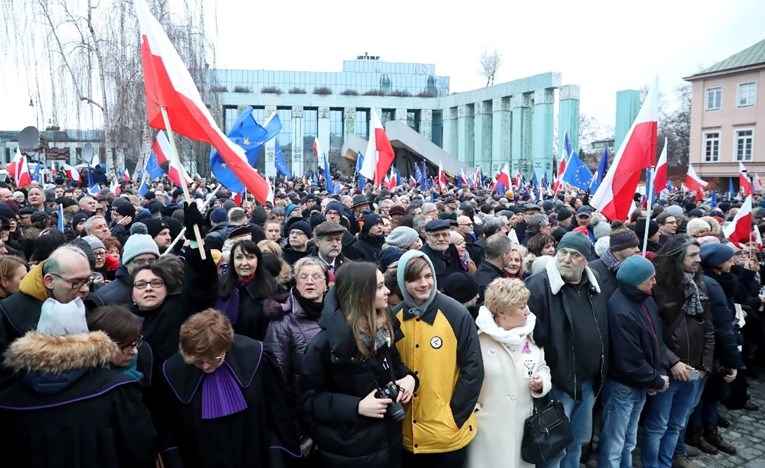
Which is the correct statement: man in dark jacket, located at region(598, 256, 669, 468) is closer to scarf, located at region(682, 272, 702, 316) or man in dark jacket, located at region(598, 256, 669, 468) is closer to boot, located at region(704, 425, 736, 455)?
scarf, located at region(682, 272, 702, 316)

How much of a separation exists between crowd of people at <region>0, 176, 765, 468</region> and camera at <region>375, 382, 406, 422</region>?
0.05 ft

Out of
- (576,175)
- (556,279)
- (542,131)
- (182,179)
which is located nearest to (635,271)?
(556,279)

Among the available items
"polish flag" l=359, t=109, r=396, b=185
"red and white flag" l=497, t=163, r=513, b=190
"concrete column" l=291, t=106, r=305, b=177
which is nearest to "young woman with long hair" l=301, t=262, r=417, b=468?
"polish flag" l=359, t=109, r=396, b=185

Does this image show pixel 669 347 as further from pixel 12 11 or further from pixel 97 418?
pixel 12 11

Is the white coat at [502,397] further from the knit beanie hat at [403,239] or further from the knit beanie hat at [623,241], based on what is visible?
the knit beanie hat at [403,239]

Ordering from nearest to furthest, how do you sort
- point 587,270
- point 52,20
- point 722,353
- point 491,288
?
point 491,288, point 587,270, point 722,353, point 52,20

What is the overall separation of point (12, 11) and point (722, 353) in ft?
71.6

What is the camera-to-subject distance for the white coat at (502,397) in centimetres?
365

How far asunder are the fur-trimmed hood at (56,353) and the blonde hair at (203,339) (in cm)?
39

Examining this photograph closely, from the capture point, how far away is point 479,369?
3.48m

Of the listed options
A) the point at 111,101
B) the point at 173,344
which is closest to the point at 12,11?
the point at 111,101

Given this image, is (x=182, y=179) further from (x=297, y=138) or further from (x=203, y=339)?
(x=297, y=138)

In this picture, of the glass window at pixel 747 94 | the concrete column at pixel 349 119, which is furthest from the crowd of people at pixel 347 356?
the concrete column at pixel 349 119

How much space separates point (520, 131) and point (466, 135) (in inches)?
325
